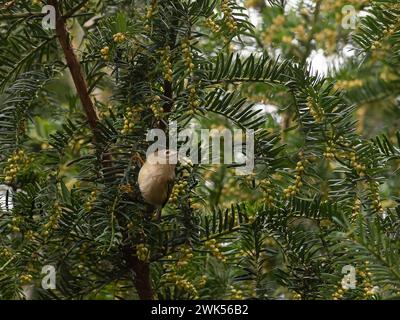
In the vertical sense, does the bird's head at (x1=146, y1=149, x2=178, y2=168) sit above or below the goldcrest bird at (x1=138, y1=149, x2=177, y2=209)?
above

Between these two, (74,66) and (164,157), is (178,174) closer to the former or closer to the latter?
(164,157)

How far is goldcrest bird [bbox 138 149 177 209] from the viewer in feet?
3.39

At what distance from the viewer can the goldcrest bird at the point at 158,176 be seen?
1034mm

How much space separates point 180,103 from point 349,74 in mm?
956

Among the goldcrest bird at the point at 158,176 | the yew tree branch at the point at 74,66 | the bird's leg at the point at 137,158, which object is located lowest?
the goldcrest bird at the point at 158,176

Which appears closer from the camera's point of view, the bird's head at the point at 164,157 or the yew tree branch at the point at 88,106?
the bird's head at the point at 164,157

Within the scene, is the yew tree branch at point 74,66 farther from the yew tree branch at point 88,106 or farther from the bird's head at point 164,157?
the bird's head at point 164,157

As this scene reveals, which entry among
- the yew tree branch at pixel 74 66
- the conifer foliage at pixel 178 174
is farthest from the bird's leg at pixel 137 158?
the yew tree branch at pixel 74 66

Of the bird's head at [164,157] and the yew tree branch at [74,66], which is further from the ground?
the yew tree branch at [74,66]

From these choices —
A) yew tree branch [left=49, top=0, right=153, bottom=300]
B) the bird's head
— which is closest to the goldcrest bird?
the bird's head

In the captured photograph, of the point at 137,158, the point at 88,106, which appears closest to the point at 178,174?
the point at 137,158

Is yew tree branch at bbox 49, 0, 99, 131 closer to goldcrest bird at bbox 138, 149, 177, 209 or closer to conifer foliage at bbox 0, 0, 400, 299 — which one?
conifer foliage at bbox 0, 0, 400, 299

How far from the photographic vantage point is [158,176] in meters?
1.04

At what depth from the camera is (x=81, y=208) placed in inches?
42.2
